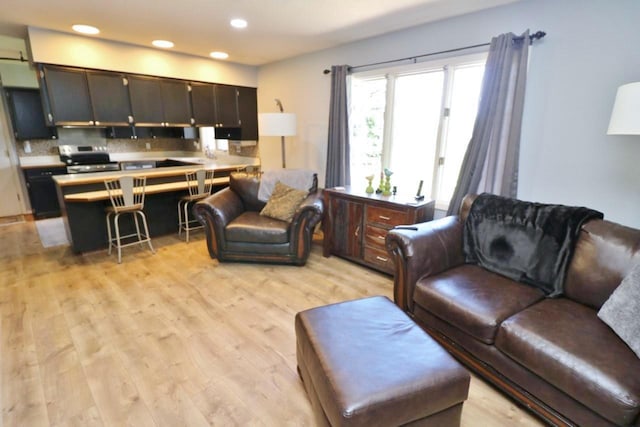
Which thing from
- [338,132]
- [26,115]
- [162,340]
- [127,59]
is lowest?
[162,340]

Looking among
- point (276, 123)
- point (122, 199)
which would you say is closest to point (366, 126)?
point (276, 123)

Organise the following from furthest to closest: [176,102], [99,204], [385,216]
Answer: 1. [176,102]
2. [99,204]
3. [385,216]

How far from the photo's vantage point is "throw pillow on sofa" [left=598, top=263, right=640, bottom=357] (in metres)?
1.38

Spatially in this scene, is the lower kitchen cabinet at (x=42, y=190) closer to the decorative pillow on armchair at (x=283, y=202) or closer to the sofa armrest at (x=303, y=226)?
the decorative pillow on armchair at (x=283, y=202)

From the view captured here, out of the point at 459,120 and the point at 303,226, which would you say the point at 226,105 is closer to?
the point at 303,226

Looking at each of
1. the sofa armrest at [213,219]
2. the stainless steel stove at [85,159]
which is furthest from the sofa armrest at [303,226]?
the stainless steel stove at [85,159]

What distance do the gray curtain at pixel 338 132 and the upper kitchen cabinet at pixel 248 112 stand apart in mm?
2035

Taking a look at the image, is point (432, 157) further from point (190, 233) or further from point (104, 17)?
point (104, 17)

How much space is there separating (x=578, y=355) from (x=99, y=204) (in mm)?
4457

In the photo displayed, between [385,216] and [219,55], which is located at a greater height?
[219,55]

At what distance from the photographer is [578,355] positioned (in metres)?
1.37

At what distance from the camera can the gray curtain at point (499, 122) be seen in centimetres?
250

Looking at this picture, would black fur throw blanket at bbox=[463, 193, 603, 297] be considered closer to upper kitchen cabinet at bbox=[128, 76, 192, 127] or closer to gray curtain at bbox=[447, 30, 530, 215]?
gray curtain at bbox=[447, 30, 530, 215]

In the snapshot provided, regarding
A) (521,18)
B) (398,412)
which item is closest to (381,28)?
(521,18)
